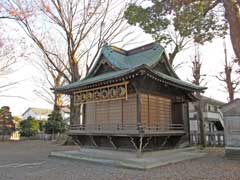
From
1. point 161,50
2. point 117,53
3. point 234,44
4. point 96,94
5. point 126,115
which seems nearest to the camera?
point 234,44

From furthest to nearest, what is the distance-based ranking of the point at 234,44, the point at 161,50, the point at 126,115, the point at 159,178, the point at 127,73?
the point at 161,50 < the point at 126,115 < the point at 127,73 < the point at 234,44 < the point at 159,178

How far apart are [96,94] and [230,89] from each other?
15930 millimetres

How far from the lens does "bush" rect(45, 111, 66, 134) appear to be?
2672 centimetres

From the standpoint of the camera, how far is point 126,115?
11.4 meters

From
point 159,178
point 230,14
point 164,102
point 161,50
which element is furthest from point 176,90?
point 159,178

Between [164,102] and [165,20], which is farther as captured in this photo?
[164,102]

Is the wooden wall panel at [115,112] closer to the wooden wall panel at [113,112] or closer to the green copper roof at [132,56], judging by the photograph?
the wooden wall panel at [113,112]

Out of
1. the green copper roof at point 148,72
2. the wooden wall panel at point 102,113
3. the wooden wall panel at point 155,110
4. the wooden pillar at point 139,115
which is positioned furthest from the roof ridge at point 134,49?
the wooden pillar at point 139,115

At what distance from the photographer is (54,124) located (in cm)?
2673

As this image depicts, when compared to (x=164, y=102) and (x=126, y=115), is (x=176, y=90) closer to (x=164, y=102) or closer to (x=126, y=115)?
(x=164, y=102)

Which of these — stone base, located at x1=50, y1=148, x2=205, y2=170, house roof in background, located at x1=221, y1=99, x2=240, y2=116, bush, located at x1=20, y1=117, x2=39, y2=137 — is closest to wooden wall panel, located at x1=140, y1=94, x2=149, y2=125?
stone base, located at x1=50, y1=148, x2=205, y2=170

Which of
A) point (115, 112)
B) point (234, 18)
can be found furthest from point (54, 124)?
point (234, 18)

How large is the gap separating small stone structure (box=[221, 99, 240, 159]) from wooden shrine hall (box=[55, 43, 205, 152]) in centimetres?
218

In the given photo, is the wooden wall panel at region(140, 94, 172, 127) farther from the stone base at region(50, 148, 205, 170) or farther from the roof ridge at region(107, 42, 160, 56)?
the roof ridge at region(107, 42, 160, 56)
